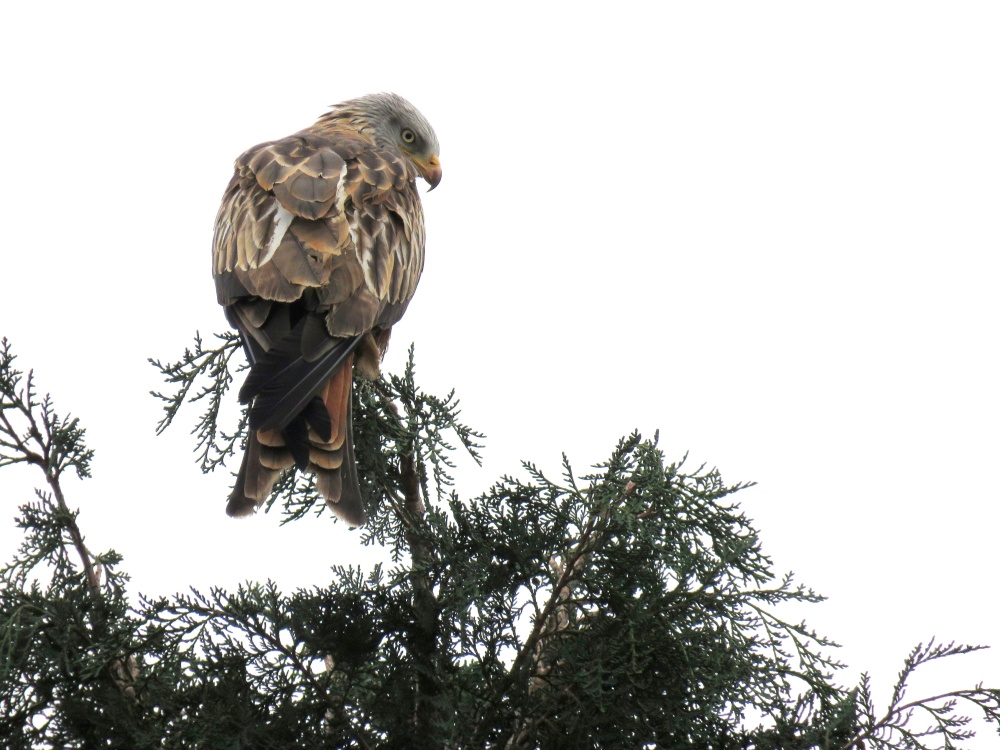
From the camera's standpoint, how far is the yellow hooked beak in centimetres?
570

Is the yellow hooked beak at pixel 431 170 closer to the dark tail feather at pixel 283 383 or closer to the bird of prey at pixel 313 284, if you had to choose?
the bird of prey at pixel 313 284

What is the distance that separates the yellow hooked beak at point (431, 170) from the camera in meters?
5.70

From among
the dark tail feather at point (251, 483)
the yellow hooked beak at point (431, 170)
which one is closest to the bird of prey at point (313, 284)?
the dark tail feather at point (251, 483)

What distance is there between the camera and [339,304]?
11.0 ft

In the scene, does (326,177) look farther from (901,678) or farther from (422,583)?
(901,678)

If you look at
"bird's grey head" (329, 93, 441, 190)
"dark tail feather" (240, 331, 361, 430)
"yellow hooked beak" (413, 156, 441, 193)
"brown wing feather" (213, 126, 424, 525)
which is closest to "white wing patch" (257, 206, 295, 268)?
"brown wing feather" (213, 126, 424, 525)

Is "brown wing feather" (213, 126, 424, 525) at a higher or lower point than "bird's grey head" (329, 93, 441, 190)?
lower

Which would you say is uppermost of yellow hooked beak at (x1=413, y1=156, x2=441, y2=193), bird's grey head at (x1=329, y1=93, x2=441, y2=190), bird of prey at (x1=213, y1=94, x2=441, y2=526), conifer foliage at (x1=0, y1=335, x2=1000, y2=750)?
bird's grey head at (x1=329, y1=93, x2=441, y2=190)

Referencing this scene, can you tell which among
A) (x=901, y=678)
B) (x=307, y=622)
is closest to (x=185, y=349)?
(x=307, y=622)

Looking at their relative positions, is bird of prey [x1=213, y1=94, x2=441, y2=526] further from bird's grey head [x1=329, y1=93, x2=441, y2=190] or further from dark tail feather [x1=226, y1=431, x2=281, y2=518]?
bird's grey head [x1=329, y1=93, x2=441, y2=190]

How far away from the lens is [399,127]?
589 centimetres

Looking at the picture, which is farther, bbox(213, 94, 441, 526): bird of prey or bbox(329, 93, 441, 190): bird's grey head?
bbox(329, 93, 441, 190): bird's grey head

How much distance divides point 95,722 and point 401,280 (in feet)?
6.44

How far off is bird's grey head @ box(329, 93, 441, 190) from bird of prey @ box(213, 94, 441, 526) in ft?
2.35
